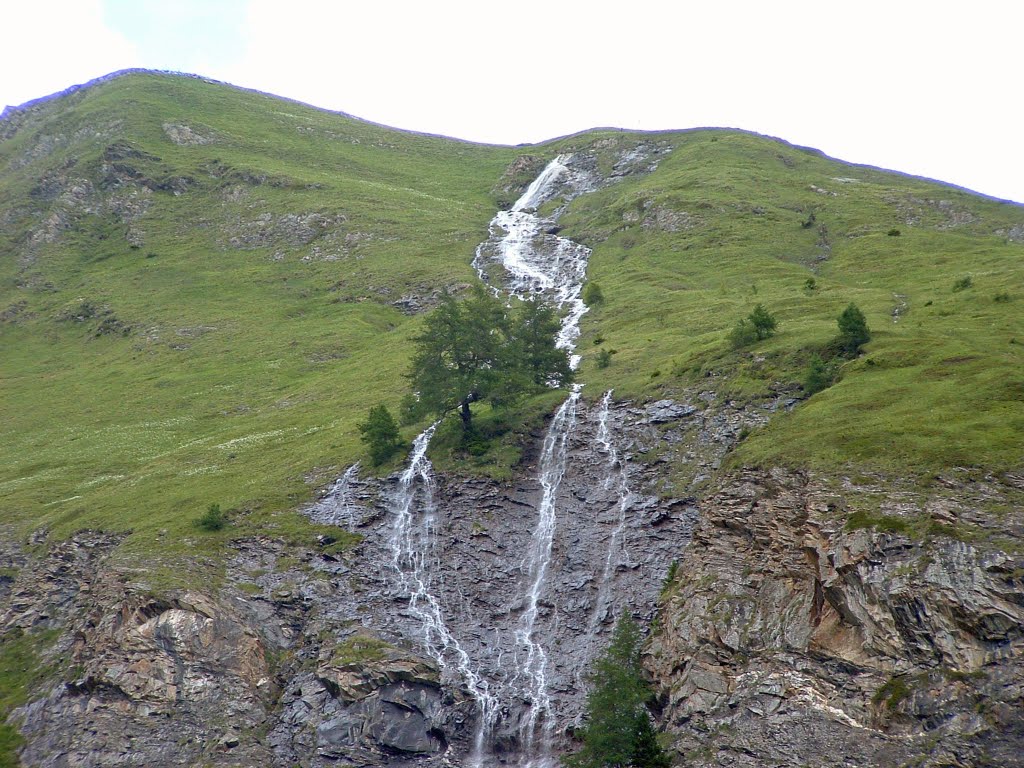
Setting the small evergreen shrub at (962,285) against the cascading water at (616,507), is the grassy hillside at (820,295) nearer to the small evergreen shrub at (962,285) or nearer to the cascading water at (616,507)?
the small evergreen shrub at (962,285)

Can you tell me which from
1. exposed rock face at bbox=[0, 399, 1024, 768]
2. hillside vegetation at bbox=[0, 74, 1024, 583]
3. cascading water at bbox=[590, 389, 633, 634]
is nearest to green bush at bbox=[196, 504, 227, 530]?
hillside vegetation at bbox=[0, 74, 1024, 583]

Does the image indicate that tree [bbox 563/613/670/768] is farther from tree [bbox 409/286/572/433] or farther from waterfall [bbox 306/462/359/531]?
tree [bbox 409/286/572/433]

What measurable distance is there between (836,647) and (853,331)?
33911 millimetres

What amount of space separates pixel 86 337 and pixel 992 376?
140 meters

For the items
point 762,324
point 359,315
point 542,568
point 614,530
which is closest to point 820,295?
point 762,324

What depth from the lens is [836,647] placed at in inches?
1694

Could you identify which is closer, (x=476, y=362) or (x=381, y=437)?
(x=381, y=437)

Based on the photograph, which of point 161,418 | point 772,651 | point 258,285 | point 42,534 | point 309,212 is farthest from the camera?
point 309,212

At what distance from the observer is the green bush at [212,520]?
69562 mm

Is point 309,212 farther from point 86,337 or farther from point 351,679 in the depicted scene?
point 351,679

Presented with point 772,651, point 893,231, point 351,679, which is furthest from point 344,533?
point 893,231

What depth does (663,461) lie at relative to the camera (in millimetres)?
67375

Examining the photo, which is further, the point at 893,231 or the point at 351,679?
the point at 893,231

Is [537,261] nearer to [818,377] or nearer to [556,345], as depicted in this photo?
[556,345]
